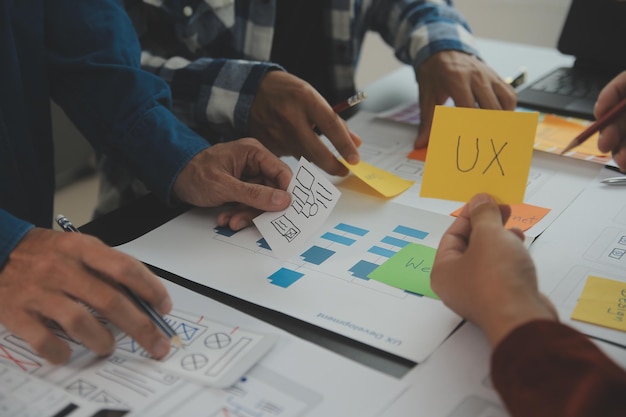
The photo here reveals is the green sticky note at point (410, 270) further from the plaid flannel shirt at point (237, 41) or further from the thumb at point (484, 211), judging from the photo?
the plaid flannel shirt at point (237, 41)

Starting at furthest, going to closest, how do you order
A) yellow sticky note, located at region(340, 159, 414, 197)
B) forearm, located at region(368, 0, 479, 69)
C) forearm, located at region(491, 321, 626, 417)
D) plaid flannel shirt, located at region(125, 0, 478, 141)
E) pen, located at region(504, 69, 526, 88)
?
→ pen, located at region(504, 69, 526, 88) → forearm, located at region(368, 0, 479, 69) → plaid flannel shirt, located at region(125, 0, 478, 141) → yellow sticky note, located at region(340, 159, 414, 197) → forearm, located at region(491, 321, 626, 417)

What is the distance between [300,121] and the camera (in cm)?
98

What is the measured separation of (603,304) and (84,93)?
0.74m

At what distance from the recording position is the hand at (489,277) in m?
0.56

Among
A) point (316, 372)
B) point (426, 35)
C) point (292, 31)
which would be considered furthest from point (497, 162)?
point (292, 31)

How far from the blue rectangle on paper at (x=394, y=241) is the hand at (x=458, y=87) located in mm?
325

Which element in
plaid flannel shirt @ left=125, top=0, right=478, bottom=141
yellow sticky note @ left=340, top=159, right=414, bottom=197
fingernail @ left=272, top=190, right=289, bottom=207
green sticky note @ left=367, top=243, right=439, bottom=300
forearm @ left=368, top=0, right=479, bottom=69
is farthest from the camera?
forearm @ left=368, top=0, right=479, bottom=69

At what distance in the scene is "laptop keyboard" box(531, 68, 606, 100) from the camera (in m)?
1.29

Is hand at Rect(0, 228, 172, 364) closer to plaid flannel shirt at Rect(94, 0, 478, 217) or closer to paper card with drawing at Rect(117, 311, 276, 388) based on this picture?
paper card with drawing at Rect(117, 311, 276, 388)

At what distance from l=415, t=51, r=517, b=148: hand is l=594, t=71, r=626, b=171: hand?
20 cm

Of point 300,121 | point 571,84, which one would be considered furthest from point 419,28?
point 300,121

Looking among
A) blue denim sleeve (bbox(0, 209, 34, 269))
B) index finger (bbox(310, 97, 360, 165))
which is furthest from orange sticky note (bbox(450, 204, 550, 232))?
blue denim sleeve (bbox(0, 209, 34, 269))

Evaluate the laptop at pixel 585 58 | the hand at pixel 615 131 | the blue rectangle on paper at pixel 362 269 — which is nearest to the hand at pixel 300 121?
the blue rectangle on paper at pixel 362 269

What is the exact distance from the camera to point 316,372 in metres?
0.60
